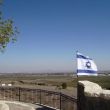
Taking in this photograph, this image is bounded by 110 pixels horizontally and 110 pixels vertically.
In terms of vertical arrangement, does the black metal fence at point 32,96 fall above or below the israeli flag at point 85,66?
below

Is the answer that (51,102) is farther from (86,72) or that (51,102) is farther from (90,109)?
(90,109)

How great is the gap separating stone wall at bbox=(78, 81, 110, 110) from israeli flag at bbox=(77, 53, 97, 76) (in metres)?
1.85

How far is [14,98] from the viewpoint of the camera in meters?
26.3

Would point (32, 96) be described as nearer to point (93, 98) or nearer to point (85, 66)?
point (85, 66)

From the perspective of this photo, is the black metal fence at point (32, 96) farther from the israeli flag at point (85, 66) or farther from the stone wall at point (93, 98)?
the stone wall at point (93, 98)

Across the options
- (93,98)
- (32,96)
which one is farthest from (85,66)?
(32,96)

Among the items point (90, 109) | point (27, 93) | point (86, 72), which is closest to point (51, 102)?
point (27, 93)

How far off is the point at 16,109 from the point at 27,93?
473 centimetres

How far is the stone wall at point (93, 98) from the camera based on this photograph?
10305 mm

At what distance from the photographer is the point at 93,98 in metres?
11.2

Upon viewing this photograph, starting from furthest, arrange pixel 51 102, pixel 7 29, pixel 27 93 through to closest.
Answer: pixel 27 93
pixel 51 102
pixel 7 29

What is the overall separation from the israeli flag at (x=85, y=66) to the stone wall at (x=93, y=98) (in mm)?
1848

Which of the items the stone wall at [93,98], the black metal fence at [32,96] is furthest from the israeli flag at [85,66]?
the black metal fence at [32,96]

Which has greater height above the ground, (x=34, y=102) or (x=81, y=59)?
(x=81, y=59)
